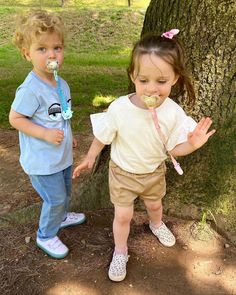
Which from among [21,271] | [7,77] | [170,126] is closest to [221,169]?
[170,126]

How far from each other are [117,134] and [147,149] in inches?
7.3

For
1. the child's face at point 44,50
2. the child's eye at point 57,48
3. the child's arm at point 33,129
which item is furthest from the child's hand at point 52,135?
the child's eye at point 57,48

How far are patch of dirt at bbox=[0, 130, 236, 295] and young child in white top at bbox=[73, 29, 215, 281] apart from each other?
0.13 meters

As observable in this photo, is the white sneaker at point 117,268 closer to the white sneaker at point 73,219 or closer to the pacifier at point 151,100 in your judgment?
the white sneaker at point 73,219

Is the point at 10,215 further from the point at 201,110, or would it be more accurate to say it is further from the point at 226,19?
the point at 226,19

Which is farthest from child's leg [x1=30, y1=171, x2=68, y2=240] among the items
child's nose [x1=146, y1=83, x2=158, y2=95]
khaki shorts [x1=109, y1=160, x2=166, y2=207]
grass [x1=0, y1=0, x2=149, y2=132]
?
grass [x1=0, y1=0, x2=149, y2=132]

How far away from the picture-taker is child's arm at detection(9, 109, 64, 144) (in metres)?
2.32

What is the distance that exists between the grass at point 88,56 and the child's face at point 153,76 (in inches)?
31.9

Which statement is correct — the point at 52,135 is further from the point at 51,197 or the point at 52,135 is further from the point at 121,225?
the point at 121,225

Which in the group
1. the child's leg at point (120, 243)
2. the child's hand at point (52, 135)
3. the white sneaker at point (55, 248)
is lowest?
the white sneaker at point (55, 248)

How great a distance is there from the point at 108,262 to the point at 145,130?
3.04 feet

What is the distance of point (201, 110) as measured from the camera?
2.76m

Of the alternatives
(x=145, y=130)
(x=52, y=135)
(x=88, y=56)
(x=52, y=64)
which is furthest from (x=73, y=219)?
(x=88, y=56)

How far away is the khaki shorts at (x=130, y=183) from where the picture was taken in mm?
2422
